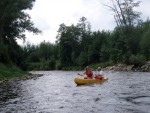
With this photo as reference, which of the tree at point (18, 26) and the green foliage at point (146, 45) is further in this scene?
the green foliage at point (146, 45)

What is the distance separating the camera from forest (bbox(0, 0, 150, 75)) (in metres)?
50.8

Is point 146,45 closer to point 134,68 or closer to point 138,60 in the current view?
point 138,60

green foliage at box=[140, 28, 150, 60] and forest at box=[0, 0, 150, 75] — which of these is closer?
forest at box=[0, 0, 150, 75]

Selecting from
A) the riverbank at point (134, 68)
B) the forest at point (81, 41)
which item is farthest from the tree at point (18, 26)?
the riverbank at point (134, 68)

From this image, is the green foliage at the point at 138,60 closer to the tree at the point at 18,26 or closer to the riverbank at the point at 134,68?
the riverbank at the point at 134,68

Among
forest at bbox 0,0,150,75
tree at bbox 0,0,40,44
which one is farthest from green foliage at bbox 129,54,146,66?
tree at bbox 0,0,40,44

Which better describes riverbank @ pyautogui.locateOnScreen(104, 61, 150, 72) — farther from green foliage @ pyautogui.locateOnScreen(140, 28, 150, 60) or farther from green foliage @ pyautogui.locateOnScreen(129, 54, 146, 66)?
green foliage @ pyautogui.locateOnScreen(140, 28, 150, 60)

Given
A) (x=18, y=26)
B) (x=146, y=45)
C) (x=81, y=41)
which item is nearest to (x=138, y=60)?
(x=146, y=45)

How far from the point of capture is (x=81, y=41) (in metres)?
101

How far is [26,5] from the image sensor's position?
5472cm

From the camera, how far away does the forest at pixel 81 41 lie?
50.8 meters

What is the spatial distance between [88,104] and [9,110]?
13.4 feet

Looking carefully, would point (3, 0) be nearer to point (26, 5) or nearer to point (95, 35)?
point (26, 5)

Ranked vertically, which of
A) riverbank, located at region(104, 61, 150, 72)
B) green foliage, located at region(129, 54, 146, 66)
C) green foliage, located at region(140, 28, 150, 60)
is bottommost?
riverbank, located at region(104, 61, 150, 72)
